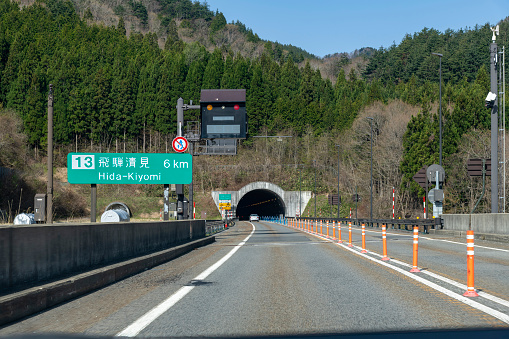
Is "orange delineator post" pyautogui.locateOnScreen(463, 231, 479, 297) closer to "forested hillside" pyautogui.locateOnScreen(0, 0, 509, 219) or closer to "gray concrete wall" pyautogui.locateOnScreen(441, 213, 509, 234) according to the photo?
"gray concrete wall" pyautogui.locateOnScreen(441, 213, 509, 234)

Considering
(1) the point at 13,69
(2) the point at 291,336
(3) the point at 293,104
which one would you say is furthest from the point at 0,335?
(3) the point at 293,104

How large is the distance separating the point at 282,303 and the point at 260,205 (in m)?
124

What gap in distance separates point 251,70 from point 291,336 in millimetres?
135996

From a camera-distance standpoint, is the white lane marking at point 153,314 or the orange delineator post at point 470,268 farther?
the orange delineator post at point 470,268

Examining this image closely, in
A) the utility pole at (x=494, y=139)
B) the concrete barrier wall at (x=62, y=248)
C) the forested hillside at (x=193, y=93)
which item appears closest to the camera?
the concrete barrier wall at (x=62, y=248)

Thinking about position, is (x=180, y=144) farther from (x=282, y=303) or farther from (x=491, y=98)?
(x=282, y=303)

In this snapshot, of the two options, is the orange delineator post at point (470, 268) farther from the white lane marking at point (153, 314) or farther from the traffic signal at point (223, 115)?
the traffic signal at point (223, 115)

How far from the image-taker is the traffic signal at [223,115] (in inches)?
1517

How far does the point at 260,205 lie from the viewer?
13200 cm

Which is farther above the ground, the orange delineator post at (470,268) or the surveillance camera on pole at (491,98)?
the surveillance camera on pole at (491,98)

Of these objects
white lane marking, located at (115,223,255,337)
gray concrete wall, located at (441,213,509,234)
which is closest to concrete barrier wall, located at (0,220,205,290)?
white lane marking, located at (115,223,255,337)

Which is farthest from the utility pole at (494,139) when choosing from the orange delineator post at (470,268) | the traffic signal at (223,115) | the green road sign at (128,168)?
the orange delineator post at (470,268)

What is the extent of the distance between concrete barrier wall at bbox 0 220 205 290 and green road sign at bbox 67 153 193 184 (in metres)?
9.84

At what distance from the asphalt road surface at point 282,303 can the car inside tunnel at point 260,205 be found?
9357 centimetres
